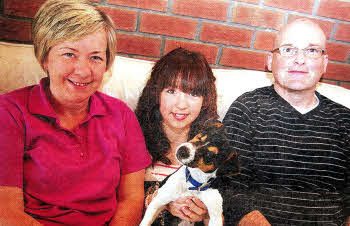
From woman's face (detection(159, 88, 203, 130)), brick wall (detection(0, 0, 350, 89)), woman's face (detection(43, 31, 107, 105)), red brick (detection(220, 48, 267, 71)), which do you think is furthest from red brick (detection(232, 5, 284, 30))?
woman's face (detection(43, 31, 107, 105))

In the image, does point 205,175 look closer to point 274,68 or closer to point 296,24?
point 274,68

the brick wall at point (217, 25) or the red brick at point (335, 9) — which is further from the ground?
the red brick at point (335, 9)

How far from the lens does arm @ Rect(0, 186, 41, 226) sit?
0.84 meters

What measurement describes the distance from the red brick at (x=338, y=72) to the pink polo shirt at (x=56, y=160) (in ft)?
3.06

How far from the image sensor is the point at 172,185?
848 mm

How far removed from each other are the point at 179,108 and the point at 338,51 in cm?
72

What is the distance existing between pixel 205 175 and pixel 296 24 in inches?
27.5

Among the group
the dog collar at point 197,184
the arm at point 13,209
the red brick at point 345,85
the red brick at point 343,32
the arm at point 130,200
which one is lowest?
the arm at point 130,200

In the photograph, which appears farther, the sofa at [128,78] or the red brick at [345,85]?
the red brick at [345,85]

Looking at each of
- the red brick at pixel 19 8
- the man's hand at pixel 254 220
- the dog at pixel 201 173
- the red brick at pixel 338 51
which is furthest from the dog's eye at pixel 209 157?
the red brick at pixel 19 8

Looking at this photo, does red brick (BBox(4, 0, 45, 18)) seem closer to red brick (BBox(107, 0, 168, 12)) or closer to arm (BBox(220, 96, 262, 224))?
red brick (BBox(107, 0, 168, 12))

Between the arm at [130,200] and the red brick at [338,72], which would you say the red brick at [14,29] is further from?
the red brick at [338,72]

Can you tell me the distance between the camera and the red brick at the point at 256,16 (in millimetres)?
1259

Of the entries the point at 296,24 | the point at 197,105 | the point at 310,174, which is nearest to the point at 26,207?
the point at 197,105
